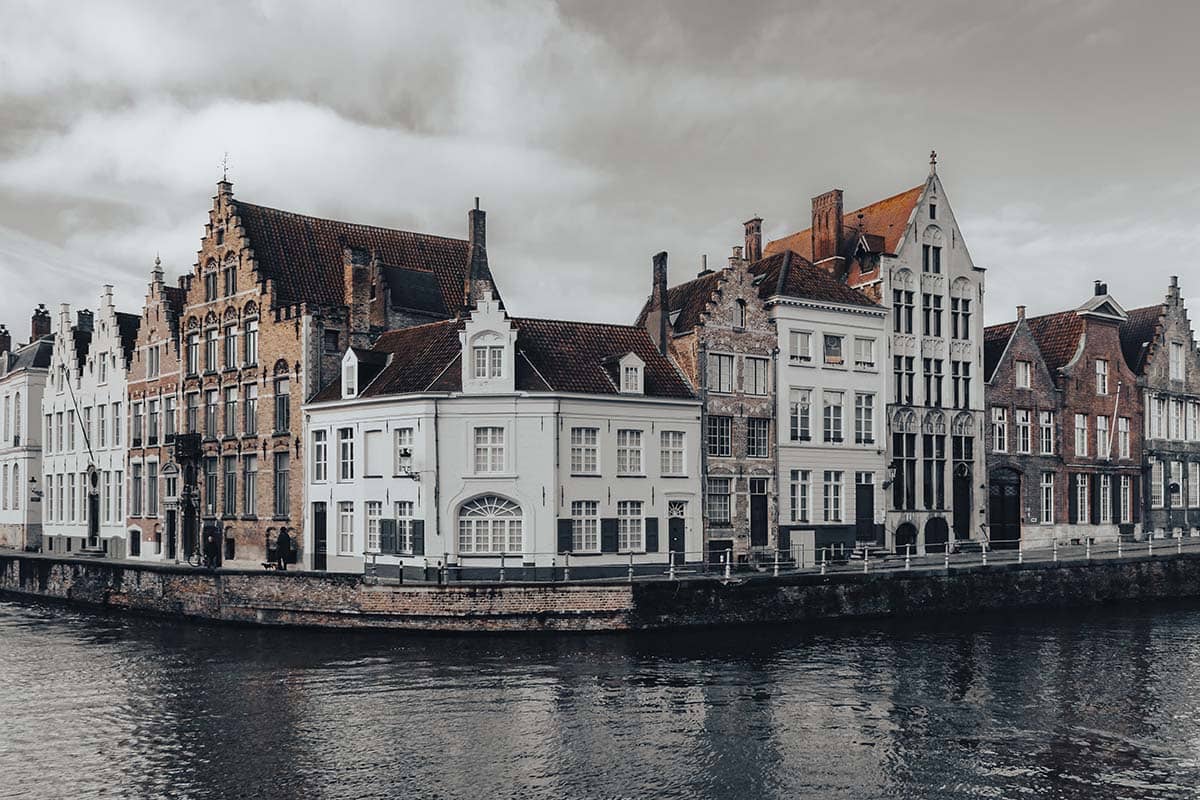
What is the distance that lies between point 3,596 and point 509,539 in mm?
27176

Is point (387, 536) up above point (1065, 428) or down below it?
below

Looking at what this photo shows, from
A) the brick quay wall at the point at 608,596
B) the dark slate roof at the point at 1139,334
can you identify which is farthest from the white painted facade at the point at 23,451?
the dark slate roof at the point at 1139,334

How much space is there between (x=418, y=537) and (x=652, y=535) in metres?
8.58

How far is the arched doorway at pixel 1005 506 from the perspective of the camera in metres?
53.7

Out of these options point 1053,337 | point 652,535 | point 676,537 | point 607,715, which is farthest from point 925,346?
point 607,715

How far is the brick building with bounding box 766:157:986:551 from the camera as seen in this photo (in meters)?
50.7

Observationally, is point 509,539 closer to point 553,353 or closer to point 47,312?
point 553,353

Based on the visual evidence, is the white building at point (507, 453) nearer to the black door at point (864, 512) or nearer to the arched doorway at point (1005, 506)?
the black door at point (864, 512)

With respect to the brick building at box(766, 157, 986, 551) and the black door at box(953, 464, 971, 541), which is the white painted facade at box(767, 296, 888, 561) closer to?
the brick building at box(766, 157, 986, 551)

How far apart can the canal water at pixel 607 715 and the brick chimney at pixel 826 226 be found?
2144cm

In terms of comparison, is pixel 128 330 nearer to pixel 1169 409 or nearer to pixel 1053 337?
pixel 1053 337

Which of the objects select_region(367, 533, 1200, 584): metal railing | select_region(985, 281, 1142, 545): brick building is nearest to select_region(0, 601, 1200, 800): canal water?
select_region(367, 533, 1200, 584): metal railing

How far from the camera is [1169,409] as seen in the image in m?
61.4

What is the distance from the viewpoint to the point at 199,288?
52.0m
